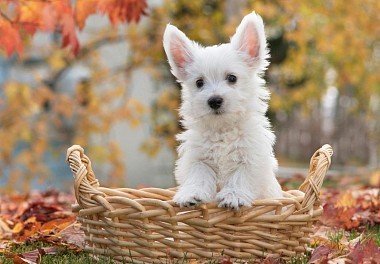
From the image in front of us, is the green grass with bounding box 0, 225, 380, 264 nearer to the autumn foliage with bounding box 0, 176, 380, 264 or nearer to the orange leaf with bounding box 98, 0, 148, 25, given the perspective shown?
the autumn foliage with bounding box 0, 176, 380, 264

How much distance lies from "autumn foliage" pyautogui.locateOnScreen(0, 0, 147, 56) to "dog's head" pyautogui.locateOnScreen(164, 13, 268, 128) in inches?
56.8

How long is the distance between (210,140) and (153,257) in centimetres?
63

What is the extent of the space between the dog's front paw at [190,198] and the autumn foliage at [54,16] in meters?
1.97

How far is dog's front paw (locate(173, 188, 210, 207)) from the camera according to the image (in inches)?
111

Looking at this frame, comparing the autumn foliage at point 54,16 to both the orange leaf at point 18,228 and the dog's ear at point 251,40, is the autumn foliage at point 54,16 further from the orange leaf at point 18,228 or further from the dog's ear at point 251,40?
the dog's ear at point 251,40

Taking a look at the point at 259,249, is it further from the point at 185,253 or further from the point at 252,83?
the point at 252,83

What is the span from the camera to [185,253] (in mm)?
2865

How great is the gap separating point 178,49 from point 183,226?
0.92 m

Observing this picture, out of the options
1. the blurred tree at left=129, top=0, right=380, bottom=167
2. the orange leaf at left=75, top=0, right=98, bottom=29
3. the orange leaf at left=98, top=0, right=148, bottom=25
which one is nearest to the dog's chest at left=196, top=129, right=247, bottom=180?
the orange leaf at left=98, top=0, right=148, bottom=25

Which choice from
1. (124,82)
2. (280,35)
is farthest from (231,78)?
(280,35)

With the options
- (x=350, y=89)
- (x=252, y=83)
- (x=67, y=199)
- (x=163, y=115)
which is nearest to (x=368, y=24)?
(x=163, y=115)

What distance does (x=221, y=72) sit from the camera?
3078 mm

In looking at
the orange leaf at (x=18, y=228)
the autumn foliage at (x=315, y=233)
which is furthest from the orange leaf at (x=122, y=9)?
the orange leaf at (x=18, y=228)

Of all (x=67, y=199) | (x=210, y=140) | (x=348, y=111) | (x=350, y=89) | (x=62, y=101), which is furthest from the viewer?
(x=350, y=89)
